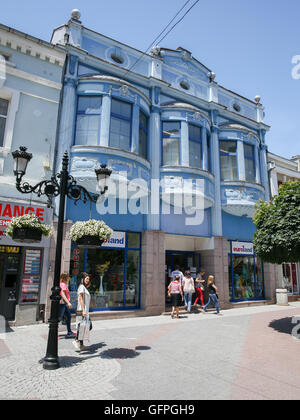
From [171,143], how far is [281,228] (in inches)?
286

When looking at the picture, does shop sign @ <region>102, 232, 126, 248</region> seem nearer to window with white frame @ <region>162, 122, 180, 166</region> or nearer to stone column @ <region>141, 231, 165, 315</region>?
stone column @ <region>141, 231, 165, 315</region>

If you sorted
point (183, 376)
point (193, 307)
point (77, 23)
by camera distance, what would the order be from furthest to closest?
point (193, 307)
point (77, 23)
point (183, 376)

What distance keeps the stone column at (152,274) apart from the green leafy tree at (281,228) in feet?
14.5

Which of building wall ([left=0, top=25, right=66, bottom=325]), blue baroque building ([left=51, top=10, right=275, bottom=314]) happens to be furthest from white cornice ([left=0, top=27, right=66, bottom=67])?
blue baroque building ([left=51, top=10, right=275, bottom=314])

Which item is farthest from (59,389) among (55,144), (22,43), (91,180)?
(22,43)

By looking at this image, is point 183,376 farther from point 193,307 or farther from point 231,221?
point 231,221

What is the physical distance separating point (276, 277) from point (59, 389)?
15646mm

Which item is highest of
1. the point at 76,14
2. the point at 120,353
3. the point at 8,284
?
the point at 76,14

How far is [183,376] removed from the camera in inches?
210

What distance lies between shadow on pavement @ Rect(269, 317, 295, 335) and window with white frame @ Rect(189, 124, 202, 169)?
780 centimetres

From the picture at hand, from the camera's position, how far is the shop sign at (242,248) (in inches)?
627

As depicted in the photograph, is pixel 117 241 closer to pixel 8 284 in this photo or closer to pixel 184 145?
pixel 8 284

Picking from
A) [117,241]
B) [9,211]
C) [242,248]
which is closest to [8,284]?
[9,211]

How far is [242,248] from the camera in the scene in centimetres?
1622
